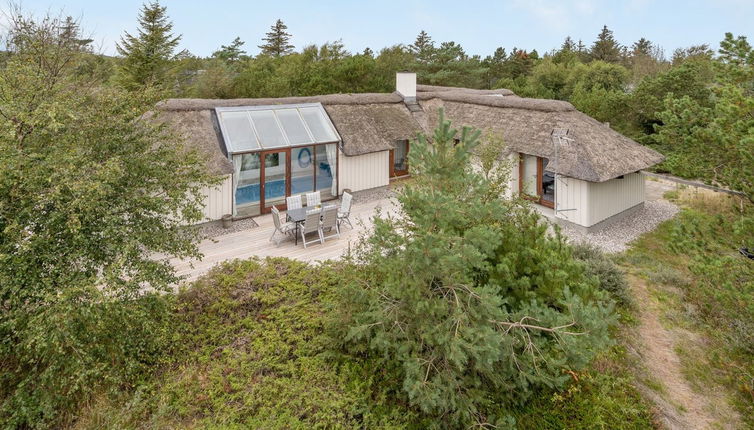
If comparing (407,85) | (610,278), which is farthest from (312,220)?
(407,85)

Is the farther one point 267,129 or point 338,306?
point 267,129

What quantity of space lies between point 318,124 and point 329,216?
4.30m

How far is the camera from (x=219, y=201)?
1056cm

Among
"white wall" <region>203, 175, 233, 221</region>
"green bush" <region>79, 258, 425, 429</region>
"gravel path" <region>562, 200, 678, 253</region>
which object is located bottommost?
"green bush" <region>79, 258, 425, 429</region>

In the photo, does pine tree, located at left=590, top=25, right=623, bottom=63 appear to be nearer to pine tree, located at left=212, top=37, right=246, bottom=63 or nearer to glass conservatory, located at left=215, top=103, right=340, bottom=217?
pine tree, located at left=212, top=37, right=246, bottom=63

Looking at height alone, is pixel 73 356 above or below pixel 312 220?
below

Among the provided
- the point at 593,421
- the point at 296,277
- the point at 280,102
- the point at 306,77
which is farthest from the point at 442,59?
the point at 593,421

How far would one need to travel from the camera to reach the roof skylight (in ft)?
36.5

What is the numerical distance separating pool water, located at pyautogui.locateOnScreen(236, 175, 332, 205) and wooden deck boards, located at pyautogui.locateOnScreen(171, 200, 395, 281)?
1.06 metres

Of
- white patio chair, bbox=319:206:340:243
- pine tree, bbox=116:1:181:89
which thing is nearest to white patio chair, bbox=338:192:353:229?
white patio chair, bbox=319:206:340:243

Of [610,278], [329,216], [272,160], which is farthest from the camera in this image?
[272,160]

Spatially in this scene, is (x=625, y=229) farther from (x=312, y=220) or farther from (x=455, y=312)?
(x=455, y=312)

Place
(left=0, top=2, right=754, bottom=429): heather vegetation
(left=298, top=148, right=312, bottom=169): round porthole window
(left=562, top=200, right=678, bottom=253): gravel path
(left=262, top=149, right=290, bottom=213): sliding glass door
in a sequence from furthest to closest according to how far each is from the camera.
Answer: (left=298, top=148, right=312, bottom=169): round porthole window < (left=262, top=149, right=290, bottom=213): sliding glass door < (left=562, top=200, right=678, bottom=253): gravel path < (left=0, top=2, right=754, bottom=429): heather vegetation

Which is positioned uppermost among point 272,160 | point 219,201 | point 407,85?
point 407,85
